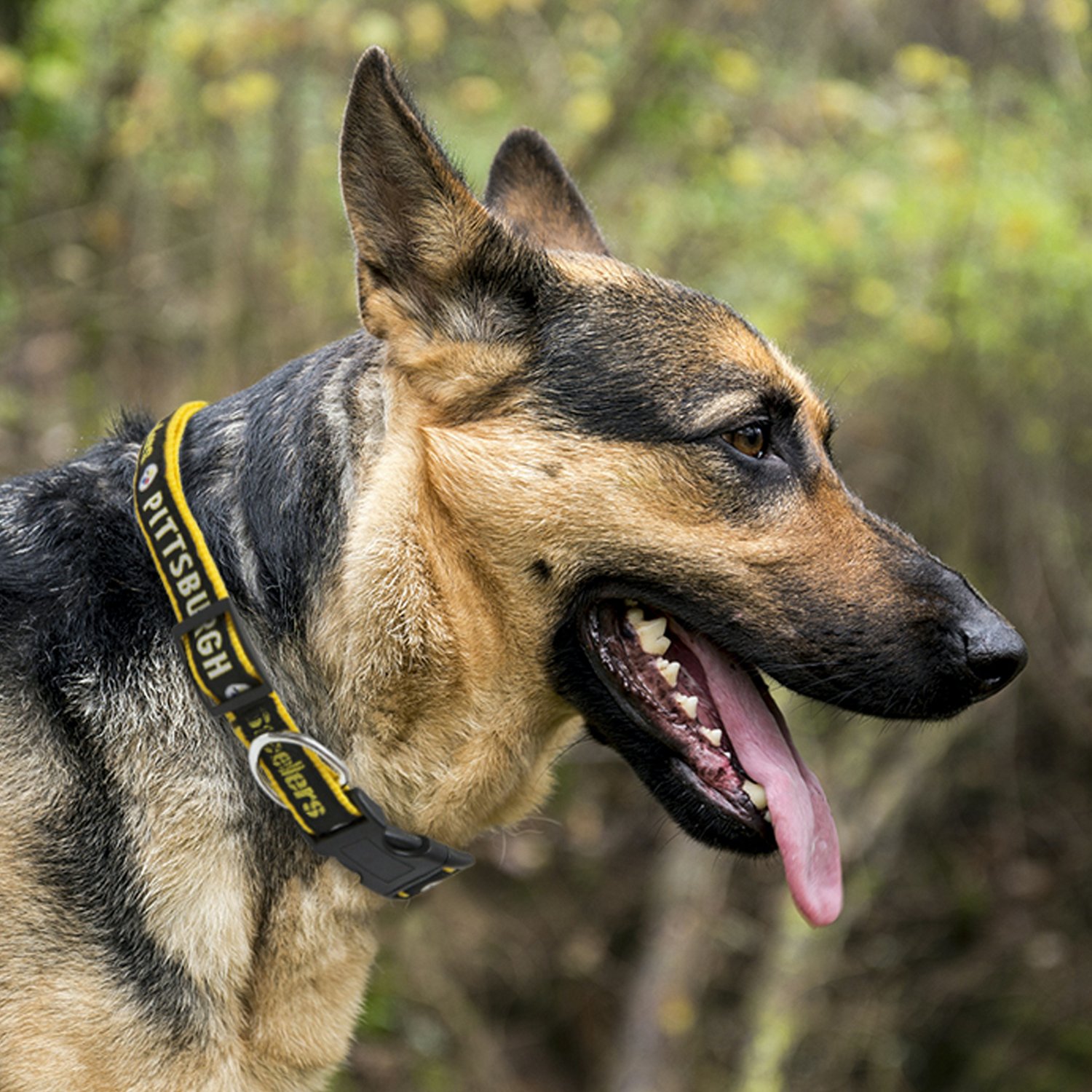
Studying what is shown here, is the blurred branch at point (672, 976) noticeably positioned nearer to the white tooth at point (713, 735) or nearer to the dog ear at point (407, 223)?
the white tooth at point (713, 735)

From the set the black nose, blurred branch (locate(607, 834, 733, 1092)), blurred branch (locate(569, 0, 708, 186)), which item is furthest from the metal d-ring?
blurred branch (locate(569, 0, 708, 186))

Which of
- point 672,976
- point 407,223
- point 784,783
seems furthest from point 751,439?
point 672,976

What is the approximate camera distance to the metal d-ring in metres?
2.45

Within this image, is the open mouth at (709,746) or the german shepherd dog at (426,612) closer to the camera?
the german shepherd dog at (426,612)

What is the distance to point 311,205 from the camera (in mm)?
7871

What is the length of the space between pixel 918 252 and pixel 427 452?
6.23 meters

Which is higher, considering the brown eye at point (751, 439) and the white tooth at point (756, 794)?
the brown eye at point (751, 439)

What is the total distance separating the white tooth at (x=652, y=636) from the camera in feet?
9.32

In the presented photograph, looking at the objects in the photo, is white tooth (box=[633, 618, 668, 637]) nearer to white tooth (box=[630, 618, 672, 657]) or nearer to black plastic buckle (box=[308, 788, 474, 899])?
white tooth (box=[630, 618, 672, 657])

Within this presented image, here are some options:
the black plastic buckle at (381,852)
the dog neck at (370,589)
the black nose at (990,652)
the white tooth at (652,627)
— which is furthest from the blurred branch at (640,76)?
the black plastic buckle at (381,852)

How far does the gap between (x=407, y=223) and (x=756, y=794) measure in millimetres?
1521

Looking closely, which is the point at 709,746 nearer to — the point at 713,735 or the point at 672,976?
the point at 713,735

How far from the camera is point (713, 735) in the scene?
2.79m

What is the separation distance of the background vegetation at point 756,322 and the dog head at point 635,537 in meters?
3.84
